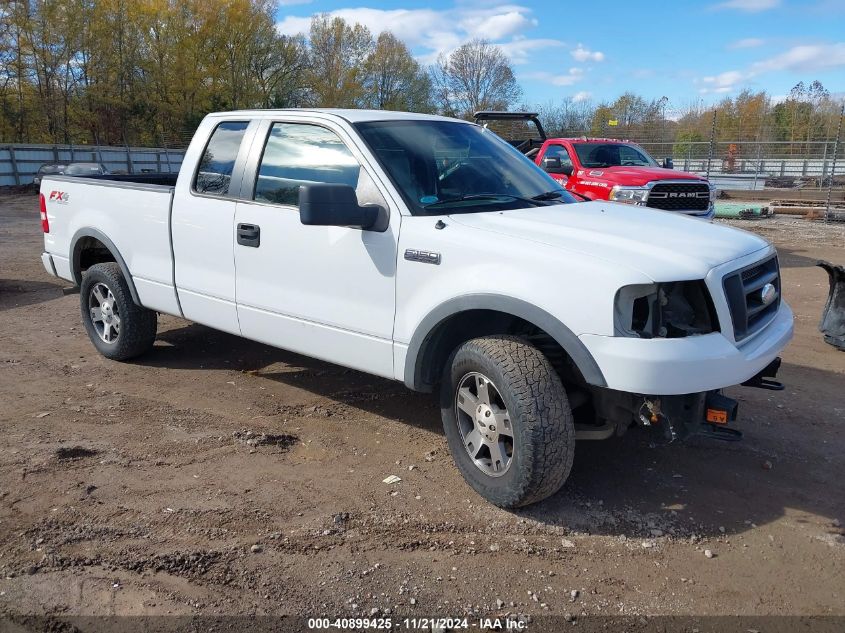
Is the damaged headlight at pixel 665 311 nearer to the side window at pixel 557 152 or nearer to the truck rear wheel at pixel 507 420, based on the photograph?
the truck rear wheel at pixel 507 420

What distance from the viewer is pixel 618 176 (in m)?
10.9

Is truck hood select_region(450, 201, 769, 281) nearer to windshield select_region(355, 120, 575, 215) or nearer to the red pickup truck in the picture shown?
windshield select_region(355, 120, 575, 215)

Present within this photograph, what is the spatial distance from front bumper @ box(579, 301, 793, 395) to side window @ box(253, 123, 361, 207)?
6.13 ft

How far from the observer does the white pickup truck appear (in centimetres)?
336

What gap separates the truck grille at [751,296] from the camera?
351 centimetres

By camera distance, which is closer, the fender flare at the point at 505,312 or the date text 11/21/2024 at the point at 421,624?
the date text 11/21/2024 at the point at 421,624

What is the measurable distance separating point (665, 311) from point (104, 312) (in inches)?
187

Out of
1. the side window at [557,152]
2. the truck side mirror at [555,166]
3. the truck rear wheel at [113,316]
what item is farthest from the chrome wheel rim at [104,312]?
the side window at [557,152]

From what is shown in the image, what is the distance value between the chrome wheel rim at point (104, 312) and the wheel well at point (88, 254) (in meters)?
0.25

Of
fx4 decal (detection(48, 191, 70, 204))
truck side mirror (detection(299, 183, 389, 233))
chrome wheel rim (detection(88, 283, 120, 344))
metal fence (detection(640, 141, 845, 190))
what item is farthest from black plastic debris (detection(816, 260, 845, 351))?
metal fence (detection(640, 141, 845, 190))

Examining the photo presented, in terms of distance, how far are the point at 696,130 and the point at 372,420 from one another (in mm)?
29107

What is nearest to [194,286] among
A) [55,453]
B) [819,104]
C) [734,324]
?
[55,453]

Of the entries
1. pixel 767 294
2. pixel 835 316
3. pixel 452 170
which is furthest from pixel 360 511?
pixel 835 316

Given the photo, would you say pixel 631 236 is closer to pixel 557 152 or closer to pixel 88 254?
pixel 88 254
